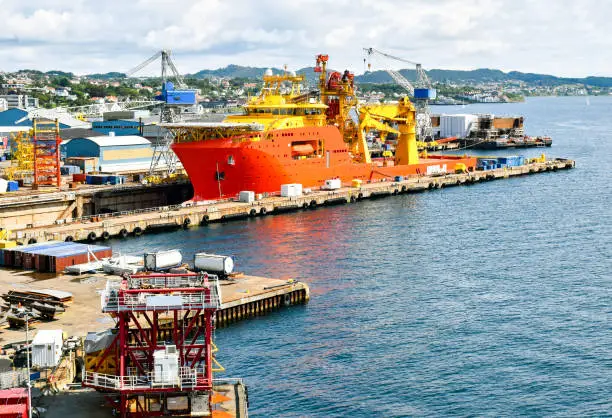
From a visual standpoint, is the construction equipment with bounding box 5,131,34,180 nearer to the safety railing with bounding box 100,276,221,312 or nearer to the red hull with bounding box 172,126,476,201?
the red hull with bounding box 172,126,476,201

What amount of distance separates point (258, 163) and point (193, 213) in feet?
37.4

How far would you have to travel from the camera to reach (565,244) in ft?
233

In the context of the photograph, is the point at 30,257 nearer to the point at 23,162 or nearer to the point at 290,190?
the point at 290,190

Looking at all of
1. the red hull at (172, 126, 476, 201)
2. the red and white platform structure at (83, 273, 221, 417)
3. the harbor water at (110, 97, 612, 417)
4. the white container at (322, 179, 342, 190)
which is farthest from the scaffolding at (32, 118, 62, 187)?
the red and white platform structure at (83, 273, 221, 417)

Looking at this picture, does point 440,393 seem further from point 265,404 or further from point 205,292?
point 205,292

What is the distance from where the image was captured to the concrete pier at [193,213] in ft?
237

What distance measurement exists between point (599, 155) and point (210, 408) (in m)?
136

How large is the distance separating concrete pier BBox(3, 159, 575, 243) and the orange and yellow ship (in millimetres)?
2487

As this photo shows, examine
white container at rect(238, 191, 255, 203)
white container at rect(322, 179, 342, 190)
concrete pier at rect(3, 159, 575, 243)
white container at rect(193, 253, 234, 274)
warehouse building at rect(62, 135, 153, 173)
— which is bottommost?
white container at rect(193, 253, 234, 274)

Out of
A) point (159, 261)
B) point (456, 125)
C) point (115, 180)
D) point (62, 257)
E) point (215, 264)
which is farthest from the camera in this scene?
point (456, 125)

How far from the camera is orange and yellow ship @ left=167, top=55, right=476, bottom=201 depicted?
88.4 m

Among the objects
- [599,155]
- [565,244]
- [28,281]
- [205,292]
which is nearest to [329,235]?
[565,244]

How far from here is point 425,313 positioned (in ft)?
168

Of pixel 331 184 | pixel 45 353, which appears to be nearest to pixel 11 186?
pixel 331 184
